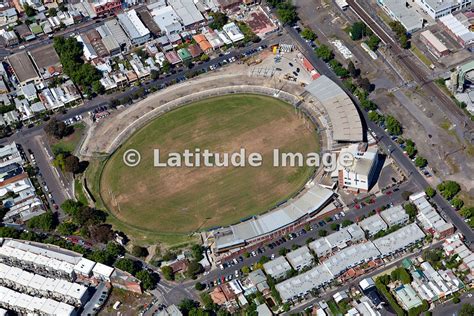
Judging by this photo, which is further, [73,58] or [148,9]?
[148,9]

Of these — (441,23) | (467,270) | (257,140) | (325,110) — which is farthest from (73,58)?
(467,270)

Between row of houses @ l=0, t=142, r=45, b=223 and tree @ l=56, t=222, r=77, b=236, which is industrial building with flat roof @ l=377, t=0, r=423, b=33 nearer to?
tree @ l=56, t=222, r=77, b=236

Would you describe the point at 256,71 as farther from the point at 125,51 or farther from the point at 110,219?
the point at 110,219

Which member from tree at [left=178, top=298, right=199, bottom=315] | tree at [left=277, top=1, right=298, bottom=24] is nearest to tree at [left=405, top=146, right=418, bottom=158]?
tree at [left=277, top=1, right=298, bottom=24]

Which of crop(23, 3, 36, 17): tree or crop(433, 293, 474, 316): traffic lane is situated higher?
crop(23, 3, 36, 17): tree

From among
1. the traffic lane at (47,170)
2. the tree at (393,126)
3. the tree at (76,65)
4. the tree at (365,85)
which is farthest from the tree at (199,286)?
the tree at (365,85)

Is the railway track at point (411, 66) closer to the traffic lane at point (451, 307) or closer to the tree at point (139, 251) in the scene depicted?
the traffic lane at point (451, 307)
